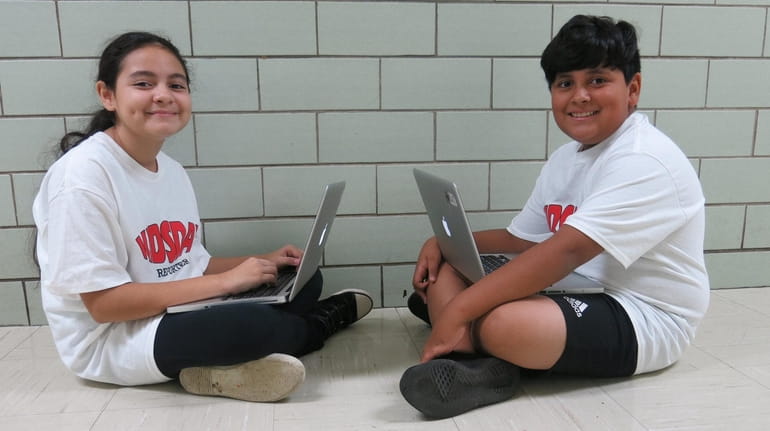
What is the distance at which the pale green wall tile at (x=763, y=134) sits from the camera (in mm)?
1903

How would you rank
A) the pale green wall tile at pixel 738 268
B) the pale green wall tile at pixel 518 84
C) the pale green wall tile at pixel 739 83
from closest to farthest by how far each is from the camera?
the pale green wall tile at pixel 518 84, the pale green wall tile at pixel 739 83, the pale green wall tile at pixel 738 268

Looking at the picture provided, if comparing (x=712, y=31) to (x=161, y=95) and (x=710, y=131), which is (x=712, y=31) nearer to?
(x=710, y=131)

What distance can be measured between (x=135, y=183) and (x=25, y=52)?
2.17 ft

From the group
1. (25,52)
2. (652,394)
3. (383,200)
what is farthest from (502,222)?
(25,52)

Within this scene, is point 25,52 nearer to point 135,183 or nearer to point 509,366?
point 135,183

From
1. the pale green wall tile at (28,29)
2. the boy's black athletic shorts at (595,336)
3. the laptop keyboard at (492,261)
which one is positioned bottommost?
the boy's black athletic shorts at (595,336)

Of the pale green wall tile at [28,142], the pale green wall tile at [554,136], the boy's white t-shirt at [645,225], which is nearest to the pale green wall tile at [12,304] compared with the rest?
the pale green wall tile at [28,142]

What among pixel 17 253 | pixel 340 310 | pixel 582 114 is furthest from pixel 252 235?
pixel 582 114

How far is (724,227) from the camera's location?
195 centimetres

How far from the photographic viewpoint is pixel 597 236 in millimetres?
1111

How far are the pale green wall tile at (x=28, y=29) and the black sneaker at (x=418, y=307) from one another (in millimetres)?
1214

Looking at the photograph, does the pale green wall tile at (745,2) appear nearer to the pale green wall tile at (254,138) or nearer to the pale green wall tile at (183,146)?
the pale green wall tile at (254,138)

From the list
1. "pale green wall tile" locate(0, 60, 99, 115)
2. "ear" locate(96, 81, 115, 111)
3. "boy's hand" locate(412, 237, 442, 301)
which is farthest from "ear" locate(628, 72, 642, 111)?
"pale green wall tile" locate(0, 60, 99, 115)

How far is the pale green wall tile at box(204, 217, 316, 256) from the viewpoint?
1739 mm
